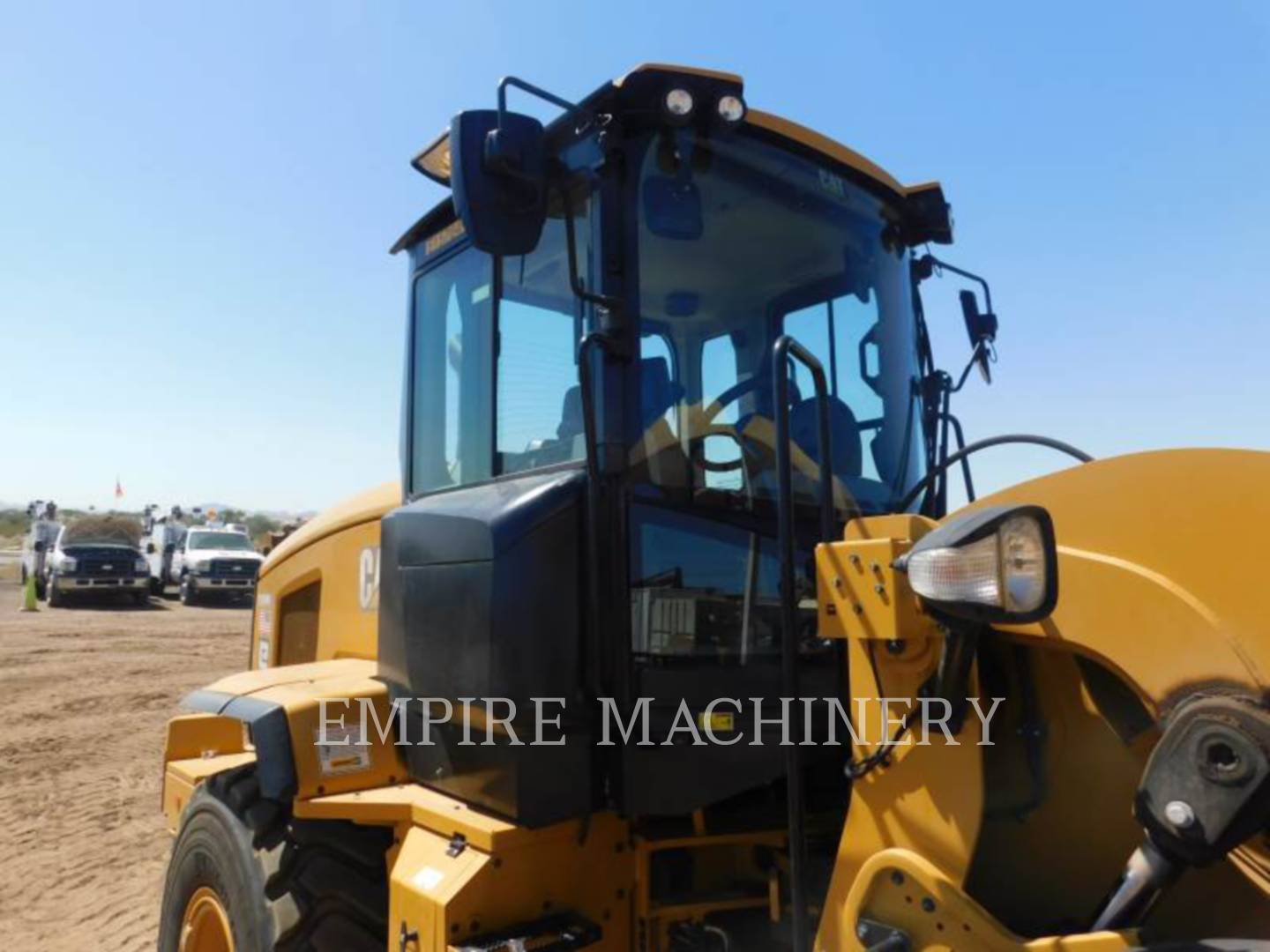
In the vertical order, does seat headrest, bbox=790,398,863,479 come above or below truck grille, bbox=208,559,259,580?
→ below

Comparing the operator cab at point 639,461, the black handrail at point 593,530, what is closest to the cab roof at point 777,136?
the operator cab at point 639,461

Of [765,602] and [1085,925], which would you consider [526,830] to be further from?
[1085,925]

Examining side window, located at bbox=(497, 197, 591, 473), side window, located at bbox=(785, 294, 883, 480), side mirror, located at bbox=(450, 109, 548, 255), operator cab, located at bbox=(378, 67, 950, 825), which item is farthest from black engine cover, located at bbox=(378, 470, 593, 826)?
side window, located at bbox=(785, 294, 883, 480)

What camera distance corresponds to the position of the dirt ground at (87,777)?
476cm

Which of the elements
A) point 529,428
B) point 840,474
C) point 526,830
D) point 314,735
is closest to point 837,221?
point 840,474

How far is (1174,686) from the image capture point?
5.01 feet

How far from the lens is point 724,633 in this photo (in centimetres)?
→ 232

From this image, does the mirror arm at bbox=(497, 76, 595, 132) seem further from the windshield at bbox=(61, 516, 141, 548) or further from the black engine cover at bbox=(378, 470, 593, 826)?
the windshield at bbox=(61, 516, 141, 548)

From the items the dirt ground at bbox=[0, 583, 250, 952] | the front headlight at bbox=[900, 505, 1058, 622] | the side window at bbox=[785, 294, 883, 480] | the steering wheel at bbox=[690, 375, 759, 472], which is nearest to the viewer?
the front headlight at bbox=[900, 505, 1058, 622]

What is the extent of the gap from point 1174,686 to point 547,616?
128cm

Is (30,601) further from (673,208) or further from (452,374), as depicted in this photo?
(673,208)

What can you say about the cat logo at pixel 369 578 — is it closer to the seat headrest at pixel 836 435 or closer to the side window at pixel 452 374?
the side window at pixel 452 374

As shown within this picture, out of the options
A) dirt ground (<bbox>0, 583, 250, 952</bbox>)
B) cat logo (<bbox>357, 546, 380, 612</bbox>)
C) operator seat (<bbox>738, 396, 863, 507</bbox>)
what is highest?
operator seat (<bbox>738, 396, 863, 507</bbox>)

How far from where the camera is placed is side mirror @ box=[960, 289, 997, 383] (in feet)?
10.4
